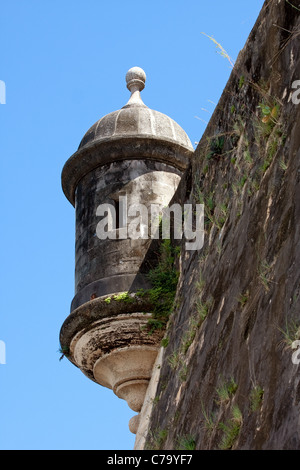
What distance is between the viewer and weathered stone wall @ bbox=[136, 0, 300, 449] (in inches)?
147

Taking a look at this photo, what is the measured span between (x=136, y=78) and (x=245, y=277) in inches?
189

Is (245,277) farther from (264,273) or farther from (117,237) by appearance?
(117,237)

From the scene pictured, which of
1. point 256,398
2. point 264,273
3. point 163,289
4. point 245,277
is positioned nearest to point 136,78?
point 163,289

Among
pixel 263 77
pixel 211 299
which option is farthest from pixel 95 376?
pixel 263 77

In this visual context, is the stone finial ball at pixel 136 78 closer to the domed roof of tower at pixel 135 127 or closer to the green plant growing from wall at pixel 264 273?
the domed roof of tower at pixel 135 127

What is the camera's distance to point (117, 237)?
745 cm

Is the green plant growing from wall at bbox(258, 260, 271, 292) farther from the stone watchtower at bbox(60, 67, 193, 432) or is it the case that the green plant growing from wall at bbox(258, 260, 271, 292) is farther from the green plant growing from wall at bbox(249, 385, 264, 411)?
the stone watchtower at bbox(60, 67, 193, 432)

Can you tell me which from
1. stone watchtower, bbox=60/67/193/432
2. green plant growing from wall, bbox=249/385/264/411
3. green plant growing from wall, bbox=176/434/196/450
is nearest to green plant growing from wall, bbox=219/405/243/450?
green plant growing from wall, bbox=249/385/264/411

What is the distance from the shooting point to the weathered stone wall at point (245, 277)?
12.3 ft

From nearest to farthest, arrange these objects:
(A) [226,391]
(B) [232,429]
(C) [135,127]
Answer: (B) [232,429] < (A) [226,391] < (C) [135,127]

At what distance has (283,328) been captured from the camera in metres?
3.73

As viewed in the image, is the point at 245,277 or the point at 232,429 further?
the point at 245,277

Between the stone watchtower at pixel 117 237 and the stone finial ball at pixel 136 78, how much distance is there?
554 millimetres

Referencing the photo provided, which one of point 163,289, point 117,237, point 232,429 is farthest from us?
point 117,237
